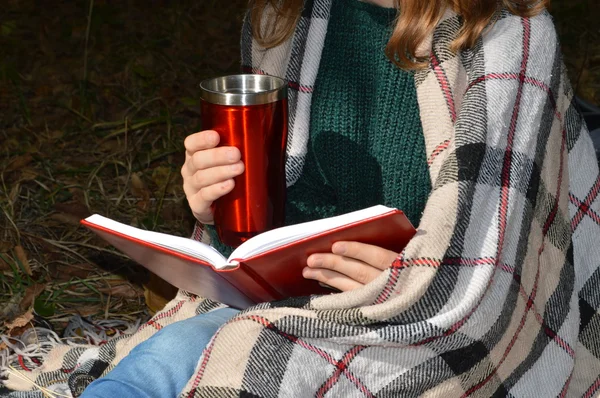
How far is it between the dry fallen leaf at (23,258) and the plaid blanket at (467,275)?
2.81 feet

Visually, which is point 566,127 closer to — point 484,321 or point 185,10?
point 484,321

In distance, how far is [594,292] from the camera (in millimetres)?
1727

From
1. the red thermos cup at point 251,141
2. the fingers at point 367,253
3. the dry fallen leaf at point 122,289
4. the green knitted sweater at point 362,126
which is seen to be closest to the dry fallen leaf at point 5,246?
the dry fallen leaf at point 122,289

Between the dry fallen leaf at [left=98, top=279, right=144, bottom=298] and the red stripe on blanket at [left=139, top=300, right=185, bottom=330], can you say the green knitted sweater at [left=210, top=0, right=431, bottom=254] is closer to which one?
the red stripe on blanket at [left=139, top=300, right=185, bottom=330]

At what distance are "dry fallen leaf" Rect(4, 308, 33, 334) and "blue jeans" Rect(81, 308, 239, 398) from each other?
83 centimetres

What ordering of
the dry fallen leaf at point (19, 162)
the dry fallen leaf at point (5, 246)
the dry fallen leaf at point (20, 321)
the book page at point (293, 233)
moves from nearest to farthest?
the book page at point (293, 233) < the dry fallen leaf at point (20, 321) < the dry fallen leaf at point (5, 246) < the dry fallen leaf at point (19, 162)

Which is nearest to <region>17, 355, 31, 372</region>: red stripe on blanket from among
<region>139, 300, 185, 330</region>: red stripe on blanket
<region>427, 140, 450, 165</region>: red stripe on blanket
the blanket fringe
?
the blanket fringe

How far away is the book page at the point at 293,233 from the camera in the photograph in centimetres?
128

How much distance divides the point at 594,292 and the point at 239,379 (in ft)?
2.55

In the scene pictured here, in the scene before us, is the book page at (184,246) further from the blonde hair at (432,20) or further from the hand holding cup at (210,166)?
the blonde hair at (432,20)

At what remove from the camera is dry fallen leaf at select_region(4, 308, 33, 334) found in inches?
87.4

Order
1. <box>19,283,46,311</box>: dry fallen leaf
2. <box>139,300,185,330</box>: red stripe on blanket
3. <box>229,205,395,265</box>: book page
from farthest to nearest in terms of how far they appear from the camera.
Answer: <box>19,283,46,311</box>: dry fallen leaf < <box>139,300,185,330</box>: red stripe on blanket < <box>229,205,395,265</box>: book page

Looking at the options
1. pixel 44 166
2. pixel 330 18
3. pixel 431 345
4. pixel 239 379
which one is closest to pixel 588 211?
pixel 431 345

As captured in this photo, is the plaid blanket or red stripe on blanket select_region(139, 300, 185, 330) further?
red stripe on blanket select_region(139, 300, 185, 330)
